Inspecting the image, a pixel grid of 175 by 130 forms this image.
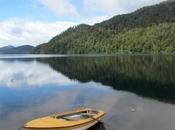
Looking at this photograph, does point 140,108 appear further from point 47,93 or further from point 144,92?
point 47,93

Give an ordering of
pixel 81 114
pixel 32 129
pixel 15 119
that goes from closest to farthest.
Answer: pixel 32 129 < pixel 81 114 < pixel 15 119

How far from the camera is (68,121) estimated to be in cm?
2831

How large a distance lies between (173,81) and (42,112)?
33287 millimetres

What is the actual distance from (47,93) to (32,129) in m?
30.9

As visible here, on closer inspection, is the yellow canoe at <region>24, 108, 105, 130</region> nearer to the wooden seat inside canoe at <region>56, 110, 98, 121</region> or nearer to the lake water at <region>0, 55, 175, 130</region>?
the wooden seat inside canoe at <region>56, 110, 98, 121</region>

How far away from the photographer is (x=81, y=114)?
32469 mm

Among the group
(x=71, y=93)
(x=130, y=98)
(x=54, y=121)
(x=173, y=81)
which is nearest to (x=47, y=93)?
(x=71, y=93)

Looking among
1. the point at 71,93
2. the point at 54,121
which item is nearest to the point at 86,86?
the point at 71,93

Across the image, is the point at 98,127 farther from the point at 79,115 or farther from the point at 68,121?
the point at 68,121

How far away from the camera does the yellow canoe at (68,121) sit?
87.3ft

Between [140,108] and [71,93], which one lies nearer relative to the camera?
[140,108]

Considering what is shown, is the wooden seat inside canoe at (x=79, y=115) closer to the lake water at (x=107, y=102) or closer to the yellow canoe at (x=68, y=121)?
the yellow canoe at (x=68, y=121)

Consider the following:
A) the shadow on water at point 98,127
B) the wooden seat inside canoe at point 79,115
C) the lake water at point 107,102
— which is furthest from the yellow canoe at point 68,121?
the lake water at point 107,102

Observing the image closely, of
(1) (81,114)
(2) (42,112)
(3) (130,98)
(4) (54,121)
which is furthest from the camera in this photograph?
(3) (130,98)
